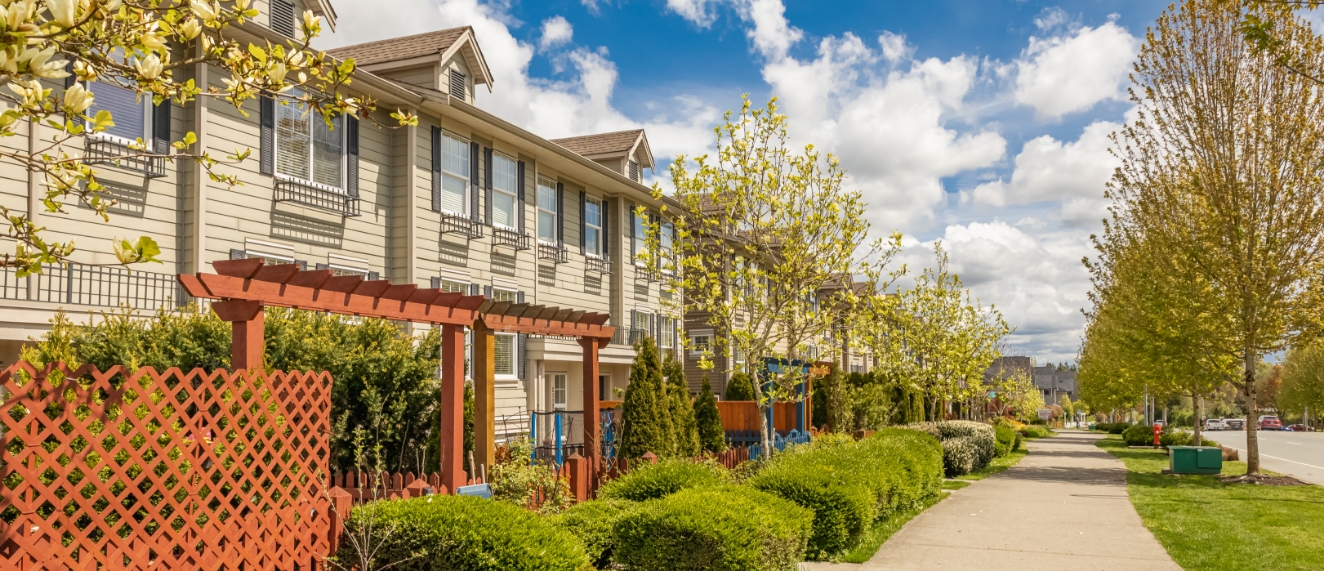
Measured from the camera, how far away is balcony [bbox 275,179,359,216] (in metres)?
14.8

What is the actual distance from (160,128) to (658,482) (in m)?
8.66

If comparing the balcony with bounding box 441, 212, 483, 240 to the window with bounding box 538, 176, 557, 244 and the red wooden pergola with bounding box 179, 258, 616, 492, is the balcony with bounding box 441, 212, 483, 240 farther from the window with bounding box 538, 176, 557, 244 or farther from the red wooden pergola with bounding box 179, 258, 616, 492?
the red wooden pergola with bounding box 179, 258, 616, 492

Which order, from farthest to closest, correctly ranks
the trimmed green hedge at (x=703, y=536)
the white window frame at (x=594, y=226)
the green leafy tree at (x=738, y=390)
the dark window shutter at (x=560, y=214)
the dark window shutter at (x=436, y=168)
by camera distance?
the green leafy tree at (x=738, y=390) < the white window frame at (x=594, y=226) < the dark window shutter at (x=560, y=214) < the dark window shutter at (x=436, y=168) < the trimmed green hedge at (x=703, y=536)

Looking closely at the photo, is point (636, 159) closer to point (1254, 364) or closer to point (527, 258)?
point (527, 258)

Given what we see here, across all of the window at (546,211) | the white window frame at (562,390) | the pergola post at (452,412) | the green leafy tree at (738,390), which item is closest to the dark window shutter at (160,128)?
the pergola post at (452,412)

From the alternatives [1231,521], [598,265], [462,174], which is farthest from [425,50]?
[1231,521]

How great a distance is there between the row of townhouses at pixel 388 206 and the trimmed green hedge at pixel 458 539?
139 inches

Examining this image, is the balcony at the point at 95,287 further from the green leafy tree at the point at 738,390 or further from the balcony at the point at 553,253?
the green leafy tree at the point at 738,390

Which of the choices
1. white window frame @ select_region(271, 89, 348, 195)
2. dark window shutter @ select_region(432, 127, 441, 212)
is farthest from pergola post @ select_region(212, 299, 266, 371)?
dark window shutter @ select_region(432, 127, 441, 212)

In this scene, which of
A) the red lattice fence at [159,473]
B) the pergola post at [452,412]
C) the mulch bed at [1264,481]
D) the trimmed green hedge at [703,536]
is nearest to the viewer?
the red lattice fence at [159,473]

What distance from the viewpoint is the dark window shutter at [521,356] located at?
20.4m

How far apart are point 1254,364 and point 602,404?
14833 mm

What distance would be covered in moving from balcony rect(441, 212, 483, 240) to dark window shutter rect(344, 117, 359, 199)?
2192mm

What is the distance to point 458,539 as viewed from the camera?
20.8ft
